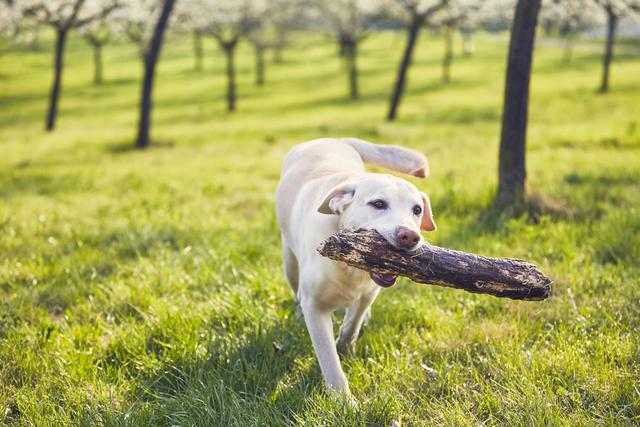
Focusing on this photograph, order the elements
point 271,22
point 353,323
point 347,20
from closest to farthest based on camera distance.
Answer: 1. point 353,323
2. point 271,22
3. point 347,20

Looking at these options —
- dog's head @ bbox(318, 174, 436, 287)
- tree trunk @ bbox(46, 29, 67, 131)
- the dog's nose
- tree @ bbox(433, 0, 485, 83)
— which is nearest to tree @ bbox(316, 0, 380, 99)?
tree @ bbox(433, 0, 485, 83)

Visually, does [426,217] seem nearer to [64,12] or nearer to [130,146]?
[130,146]

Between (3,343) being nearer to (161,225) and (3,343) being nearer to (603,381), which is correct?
(161,225)

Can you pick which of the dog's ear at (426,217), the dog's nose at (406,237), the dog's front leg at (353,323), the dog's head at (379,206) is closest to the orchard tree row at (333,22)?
the dog's ear at (426,217)

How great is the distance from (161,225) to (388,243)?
428 cm

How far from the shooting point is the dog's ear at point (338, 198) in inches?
121

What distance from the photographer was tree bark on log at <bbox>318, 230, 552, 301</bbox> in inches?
108

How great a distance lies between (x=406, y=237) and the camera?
2.71 metres

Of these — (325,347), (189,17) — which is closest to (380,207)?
(325,347)

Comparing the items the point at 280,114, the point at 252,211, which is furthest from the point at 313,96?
the point at 252,211

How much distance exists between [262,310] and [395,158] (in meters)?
1.55

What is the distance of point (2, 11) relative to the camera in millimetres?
16562

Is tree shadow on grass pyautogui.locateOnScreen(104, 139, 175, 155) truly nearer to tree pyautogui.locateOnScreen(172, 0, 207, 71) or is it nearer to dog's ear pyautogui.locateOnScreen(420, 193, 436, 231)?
tree pyautogui.locateOnScreen(172, 0, 207, 71)

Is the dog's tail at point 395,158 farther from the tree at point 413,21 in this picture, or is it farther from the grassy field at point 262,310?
the tree at point 413,21
